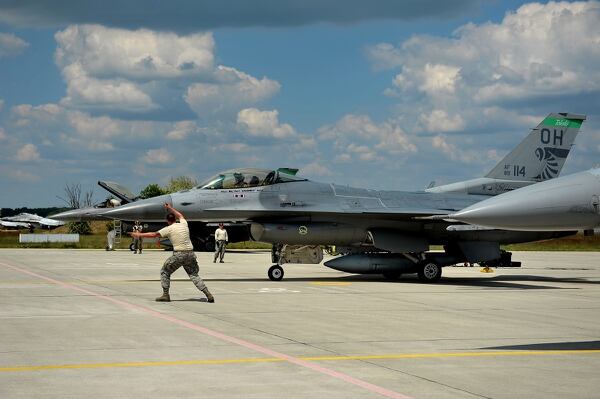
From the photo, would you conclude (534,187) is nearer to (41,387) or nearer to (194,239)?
(41,387)

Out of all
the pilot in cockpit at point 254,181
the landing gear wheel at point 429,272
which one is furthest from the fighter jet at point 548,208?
the landing gear wheel at point 429,272

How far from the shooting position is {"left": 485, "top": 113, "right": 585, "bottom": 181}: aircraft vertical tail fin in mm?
25219

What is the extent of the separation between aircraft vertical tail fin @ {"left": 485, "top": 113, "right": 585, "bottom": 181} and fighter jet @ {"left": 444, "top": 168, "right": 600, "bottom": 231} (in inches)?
631

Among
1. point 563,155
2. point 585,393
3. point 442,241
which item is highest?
point 563,155

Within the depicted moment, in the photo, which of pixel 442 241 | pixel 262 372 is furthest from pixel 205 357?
pixel 442 241

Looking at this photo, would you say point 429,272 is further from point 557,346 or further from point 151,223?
point 151,223

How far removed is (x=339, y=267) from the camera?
21.7 meters

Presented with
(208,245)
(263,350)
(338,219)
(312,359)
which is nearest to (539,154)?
(338,219)

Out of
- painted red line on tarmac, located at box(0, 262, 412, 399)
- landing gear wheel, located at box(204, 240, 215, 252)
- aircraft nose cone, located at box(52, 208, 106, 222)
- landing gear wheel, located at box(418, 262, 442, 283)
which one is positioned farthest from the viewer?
landing gear wheel, located at box(204, 240, 215, 252)

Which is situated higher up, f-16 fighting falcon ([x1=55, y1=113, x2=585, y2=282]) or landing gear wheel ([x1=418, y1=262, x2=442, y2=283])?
f-16 fighting falcon ([x1=55, y1=113, x2=585, y2=282])

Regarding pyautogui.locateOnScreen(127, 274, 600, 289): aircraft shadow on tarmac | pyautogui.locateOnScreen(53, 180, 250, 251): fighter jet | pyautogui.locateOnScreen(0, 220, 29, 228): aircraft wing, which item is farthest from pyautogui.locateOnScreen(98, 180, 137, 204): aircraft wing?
pyautogui.locateOnScreen(0, 220, 29, 228): aircraft wing

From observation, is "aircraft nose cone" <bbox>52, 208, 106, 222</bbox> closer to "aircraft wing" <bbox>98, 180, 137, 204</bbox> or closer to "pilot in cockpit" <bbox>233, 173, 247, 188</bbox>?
"aircraft wing" <bbox>98, 180, 137, 204</bbox>

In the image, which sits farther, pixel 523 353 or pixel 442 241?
pixel 442 241

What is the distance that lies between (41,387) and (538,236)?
58.0 ft
